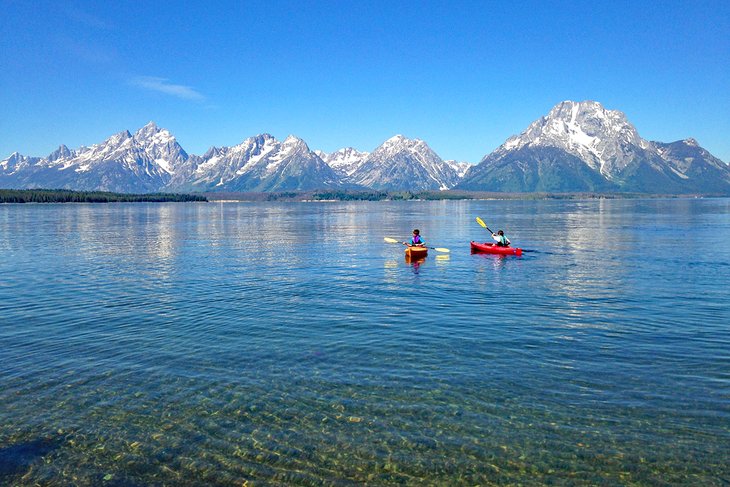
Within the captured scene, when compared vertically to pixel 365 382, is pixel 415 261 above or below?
above

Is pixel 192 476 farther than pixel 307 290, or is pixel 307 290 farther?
pixel 307 290

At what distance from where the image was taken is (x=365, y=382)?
22719 mm

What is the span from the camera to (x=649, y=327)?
31141 millimetres

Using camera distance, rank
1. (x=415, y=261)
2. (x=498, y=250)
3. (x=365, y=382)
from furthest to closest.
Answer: (x=498, y=250)
(x=415, y=261)
(x=365, y=382)

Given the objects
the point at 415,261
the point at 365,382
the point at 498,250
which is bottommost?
the point at 365,382

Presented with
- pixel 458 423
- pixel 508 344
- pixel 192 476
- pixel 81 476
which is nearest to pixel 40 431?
pixel 81 476

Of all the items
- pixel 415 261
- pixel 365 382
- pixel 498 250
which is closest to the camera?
pixel 365 382

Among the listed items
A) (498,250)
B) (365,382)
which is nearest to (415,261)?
(498,250)

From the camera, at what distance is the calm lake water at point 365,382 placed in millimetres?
16453

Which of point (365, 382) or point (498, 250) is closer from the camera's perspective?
point (365, 382)

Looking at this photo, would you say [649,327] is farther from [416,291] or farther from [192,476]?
[192,476]

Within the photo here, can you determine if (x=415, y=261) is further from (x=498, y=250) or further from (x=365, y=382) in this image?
(x=365, y=382)

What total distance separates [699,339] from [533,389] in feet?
41.6

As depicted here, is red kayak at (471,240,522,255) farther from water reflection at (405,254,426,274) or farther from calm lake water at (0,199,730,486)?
calm lake water at (0,199,730,486)
